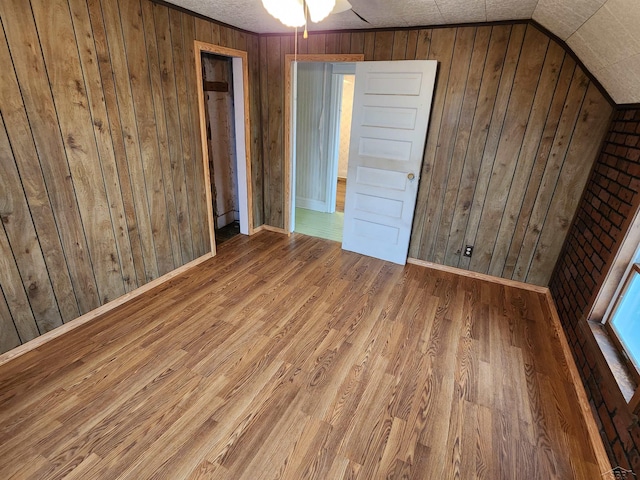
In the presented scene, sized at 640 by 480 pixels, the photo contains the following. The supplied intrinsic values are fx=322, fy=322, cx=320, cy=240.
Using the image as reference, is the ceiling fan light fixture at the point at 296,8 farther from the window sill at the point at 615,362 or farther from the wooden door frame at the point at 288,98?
the window sill at the point at 615,362

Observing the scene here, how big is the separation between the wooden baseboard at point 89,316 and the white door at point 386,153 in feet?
6.01

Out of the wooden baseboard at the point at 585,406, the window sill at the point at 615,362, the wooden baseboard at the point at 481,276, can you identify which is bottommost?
the wooden baseboard at the point at 585,406

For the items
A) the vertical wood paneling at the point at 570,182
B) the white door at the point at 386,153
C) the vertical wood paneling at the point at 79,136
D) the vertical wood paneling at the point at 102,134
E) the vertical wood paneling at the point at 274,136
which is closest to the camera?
the vertical wood paneling at the point at 79,136

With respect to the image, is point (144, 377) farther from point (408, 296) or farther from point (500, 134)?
point (500, 134)

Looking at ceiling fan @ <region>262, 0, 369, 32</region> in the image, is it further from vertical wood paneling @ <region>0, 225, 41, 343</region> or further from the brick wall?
the brick wall

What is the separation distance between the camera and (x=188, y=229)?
10.1ft

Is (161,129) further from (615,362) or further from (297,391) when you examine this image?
(615,362)

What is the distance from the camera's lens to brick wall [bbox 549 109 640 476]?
1.51 meters

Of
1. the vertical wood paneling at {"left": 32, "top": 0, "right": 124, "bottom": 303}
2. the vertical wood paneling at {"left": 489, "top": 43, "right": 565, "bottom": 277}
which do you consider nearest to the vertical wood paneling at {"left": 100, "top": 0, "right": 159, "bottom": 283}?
the vertical wood paneling at {"left": 32, "top": 0, "right": 124, "bottom": 303}

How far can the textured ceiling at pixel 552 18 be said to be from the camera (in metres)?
1.57

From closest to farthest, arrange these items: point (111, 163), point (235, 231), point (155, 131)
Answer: point (111, 163)
point (155, 131)
point (235, 231)

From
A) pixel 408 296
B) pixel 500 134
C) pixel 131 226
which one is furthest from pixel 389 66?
pixel 131 226

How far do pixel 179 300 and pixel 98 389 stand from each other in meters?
0.92

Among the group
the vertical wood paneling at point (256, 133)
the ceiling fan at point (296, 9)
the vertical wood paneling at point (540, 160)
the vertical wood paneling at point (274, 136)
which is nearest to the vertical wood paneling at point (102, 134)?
the ceiling fan at point (296, 9)
